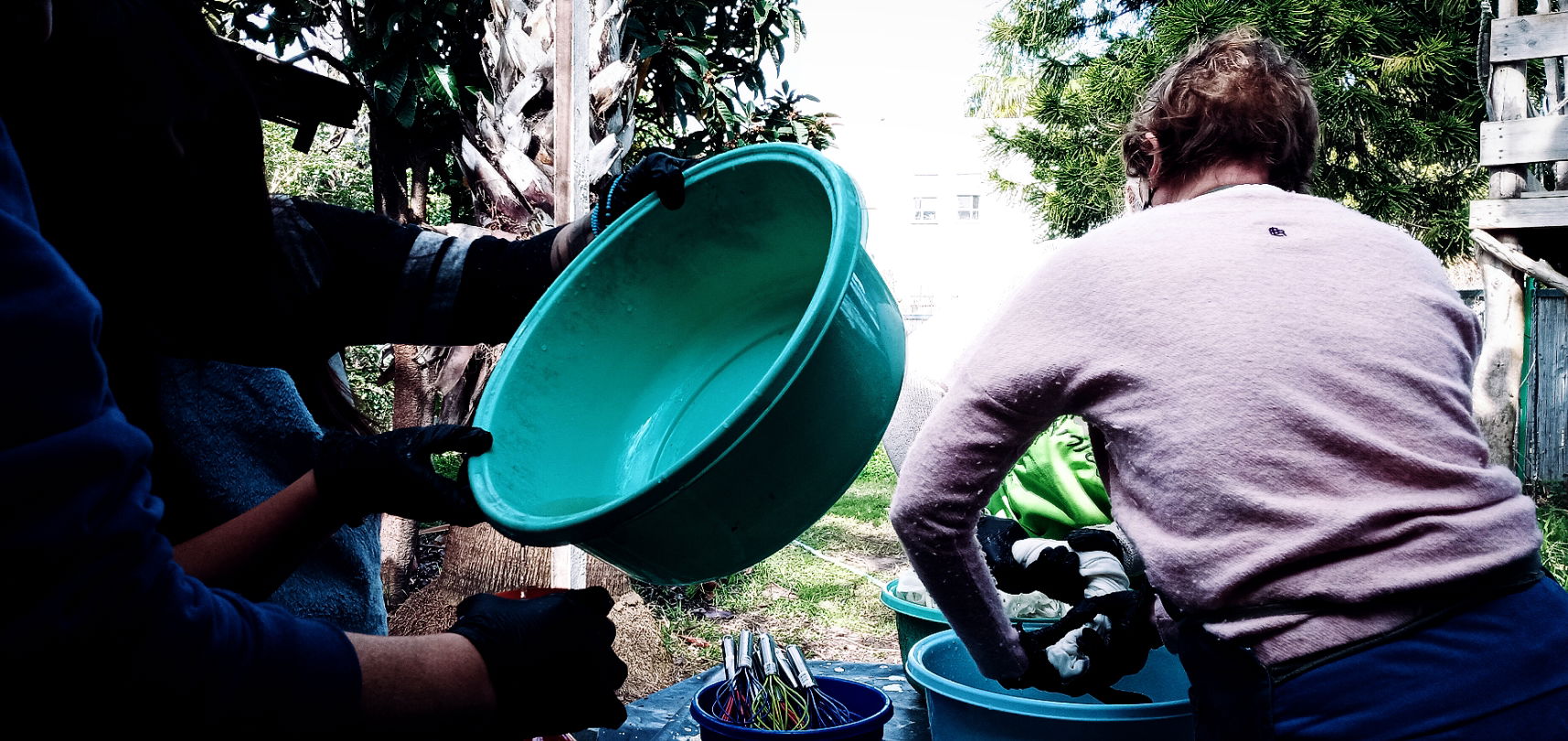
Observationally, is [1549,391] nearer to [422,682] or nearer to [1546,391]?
[1546,391]

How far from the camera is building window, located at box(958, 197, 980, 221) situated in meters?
21.1

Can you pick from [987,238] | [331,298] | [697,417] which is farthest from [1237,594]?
[987,238]

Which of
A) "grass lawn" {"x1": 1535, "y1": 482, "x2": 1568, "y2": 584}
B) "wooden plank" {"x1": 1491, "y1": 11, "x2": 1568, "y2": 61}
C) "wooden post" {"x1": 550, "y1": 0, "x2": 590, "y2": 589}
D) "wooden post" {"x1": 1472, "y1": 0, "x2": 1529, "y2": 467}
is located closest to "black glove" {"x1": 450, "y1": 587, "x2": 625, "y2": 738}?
"wooden post" {"x1": 550, "y1": 0, "x2": 590, "y2": 589}

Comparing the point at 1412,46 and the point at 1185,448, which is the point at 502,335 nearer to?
the point at 1185,448

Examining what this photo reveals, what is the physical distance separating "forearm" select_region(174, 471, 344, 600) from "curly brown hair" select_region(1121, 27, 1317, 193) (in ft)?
3.94

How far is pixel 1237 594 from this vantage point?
110 centimetres

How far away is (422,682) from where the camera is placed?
2.56ft

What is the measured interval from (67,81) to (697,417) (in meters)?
0.85

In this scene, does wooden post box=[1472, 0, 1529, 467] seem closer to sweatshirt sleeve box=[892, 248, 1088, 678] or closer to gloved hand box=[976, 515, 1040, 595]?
gloved hand box=[976, 515, 1040, 595]

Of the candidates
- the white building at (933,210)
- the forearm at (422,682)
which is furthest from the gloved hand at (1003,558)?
the white building at (933,210)

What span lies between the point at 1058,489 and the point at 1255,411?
1.02 meters

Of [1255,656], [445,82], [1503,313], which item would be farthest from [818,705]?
[1503,313]

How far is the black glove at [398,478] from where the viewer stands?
108cm

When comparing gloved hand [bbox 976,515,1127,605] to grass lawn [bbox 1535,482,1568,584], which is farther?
grass lawn [bbox 1535,482,1568,584]
